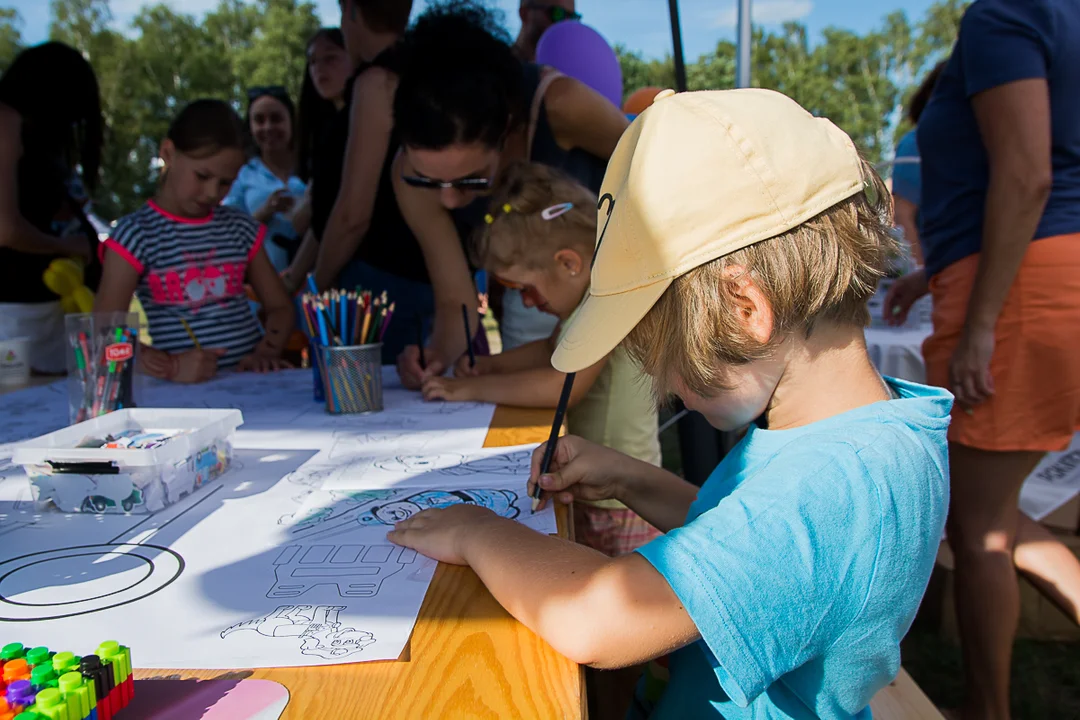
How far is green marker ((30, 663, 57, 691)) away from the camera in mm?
481

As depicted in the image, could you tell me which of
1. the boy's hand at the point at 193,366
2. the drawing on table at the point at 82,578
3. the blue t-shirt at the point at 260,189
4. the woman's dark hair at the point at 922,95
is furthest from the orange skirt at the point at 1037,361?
the blue t-shirt at the point at 260,189

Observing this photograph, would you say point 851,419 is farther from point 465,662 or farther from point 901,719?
point 901,719

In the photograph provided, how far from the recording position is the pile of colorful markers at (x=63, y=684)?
46cm

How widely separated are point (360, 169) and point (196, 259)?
0.51 m

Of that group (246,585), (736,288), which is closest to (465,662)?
(246,585)

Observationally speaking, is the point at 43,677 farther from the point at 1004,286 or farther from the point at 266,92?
the point at 266,92

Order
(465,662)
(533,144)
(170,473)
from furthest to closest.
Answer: (533,144), (170,473), (465,662)

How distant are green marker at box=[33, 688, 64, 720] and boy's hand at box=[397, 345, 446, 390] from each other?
4.39 feet

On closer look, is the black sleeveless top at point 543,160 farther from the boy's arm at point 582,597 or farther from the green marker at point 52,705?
the green marker at point 52,705

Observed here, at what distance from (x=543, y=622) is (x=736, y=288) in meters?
0.34

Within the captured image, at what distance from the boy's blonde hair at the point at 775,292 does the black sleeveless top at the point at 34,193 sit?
87.3 inches

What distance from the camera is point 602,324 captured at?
770 millimetres

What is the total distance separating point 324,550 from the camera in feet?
2.77

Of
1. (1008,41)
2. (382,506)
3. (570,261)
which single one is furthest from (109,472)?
(1008,41)
